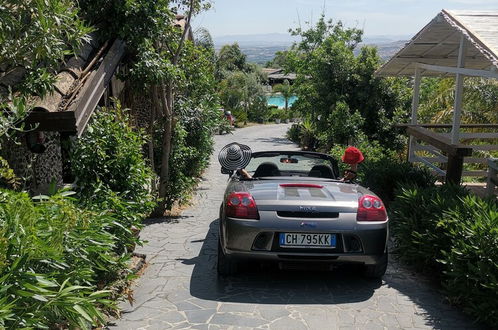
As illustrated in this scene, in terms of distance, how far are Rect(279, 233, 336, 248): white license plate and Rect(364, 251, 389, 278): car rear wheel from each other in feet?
2.34

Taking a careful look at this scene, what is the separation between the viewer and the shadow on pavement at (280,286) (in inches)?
209

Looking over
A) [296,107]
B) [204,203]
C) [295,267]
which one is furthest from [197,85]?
[296,107]

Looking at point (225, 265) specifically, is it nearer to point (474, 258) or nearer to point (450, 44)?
point (474, 258)

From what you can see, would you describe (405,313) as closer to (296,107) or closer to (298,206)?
(298,206)

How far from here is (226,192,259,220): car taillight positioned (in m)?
5.35

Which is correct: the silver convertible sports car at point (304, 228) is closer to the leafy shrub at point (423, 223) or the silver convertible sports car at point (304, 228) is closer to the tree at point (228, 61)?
the leafy shrub at point (423, 223)

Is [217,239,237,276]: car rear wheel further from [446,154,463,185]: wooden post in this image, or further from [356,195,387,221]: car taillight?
[446,154,463,185]: wooden post

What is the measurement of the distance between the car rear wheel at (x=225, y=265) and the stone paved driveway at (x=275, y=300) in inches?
4.1

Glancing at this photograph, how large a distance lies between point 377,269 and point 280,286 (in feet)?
3.59

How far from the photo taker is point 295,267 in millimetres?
5398

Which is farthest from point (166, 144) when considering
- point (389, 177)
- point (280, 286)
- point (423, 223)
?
point (423, 223)

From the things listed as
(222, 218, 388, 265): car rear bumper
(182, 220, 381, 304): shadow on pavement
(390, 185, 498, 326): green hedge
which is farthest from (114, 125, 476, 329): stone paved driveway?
(222, 218, 388, 265): car rear bumper

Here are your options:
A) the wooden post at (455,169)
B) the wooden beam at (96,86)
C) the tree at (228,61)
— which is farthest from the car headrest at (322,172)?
the tree at (228,61)

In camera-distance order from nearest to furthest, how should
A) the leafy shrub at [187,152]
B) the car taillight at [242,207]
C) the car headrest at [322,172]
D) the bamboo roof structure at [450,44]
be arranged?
the car taillight at [242,207], the car headrest at [322,172], the bamboo roof structure at [450,44], the leafy shrub at [187,152]
